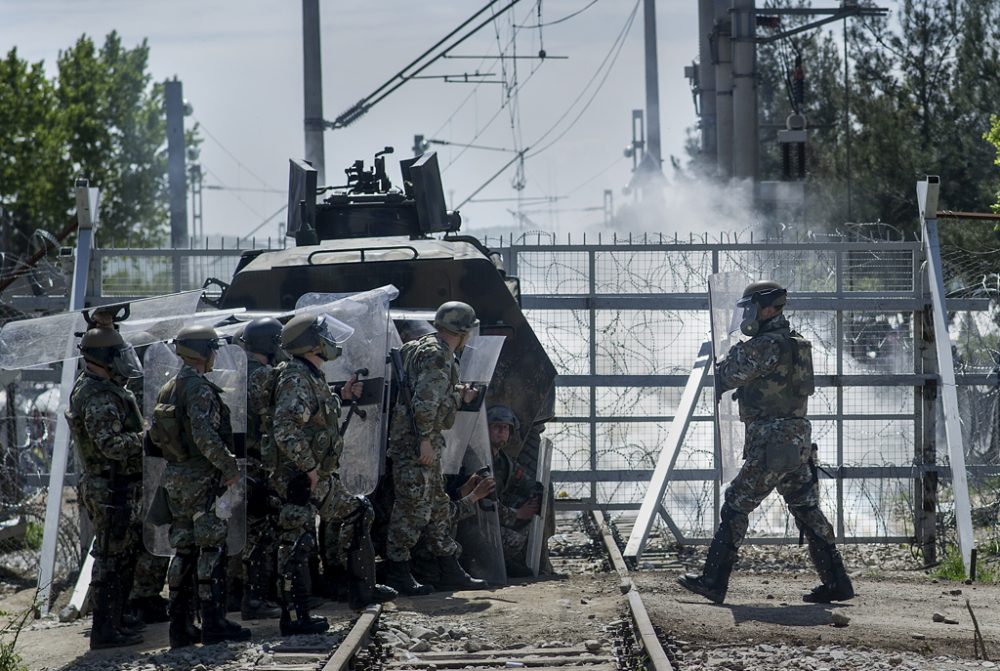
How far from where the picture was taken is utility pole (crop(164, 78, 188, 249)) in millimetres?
22062

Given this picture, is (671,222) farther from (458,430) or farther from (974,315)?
(458,430)

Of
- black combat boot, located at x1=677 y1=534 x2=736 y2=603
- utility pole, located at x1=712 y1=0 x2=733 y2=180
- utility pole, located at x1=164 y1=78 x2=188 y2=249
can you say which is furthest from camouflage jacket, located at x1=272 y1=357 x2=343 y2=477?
utility pole, located at x1=712 y1=0 x2=733 y2=180

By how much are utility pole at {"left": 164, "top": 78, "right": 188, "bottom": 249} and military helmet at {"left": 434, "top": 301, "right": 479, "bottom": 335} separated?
13.1 m

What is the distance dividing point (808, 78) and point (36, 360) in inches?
1257

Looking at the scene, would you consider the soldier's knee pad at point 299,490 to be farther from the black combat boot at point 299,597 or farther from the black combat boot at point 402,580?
the black combat boot at point 402,580

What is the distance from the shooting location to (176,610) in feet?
27.3

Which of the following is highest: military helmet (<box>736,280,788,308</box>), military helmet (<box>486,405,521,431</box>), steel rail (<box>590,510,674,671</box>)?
military helmet (<box>736,280,788,308</box>)

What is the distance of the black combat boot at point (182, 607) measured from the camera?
27.2 ft

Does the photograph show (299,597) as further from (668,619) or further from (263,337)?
(668,619)

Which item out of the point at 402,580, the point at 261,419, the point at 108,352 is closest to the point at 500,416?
the point at 402,580

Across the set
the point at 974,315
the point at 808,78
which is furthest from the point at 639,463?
the point at 808,78

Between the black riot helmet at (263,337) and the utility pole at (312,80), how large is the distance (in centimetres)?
847

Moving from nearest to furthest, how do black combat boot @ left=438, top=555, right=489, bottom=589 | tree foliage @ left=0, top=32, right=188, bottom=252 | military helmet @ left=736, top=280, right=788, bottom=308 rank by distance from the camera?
military helmet @ left=736, top=280, right=788, bottom=308 < black combat boot @ left=438, top=555, right=489, bottom=589 < tree foliage @ left=0, top=32, right=188, bottom=252

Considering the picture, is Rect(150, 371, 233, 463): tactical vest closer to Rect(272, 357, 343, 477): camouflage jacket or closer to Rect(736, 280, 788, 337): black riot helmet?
Result: Rect(272, 357, 343, 477): camouflage jacket
